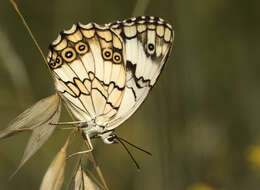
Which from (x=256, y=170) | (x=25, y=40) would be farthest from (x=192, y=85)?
(x=25, y=40)

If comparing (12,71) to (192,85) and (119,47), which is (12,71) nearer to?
(119,47)

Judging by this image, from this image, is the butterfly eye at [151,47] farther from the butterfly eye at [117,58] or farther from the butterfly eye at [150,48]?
the butterfly eye at [117,58]

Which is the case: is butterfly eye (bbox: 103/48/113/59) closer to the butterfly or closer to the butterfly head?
the butterfly

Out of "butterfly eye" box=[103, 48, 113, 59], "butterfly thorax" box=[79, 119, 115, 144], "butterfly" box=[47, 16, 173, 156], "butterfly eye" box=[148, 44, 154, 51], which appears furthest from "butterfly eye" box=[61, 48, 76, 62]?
"butterfly eye" box=[148, 44, 154, 51]

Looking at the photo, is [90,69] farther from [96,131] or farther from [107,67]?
[96,131]

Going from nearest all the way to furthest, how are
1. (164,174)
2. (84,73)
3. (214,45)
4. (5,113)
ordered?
1. (84,73)
2. (164,174)
3. (5,113)
4. (214,45)

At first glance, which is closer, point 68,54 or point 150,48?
point 68,54

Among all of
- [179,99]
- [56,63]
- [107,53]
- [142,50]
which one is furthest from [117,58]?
[179,99]
